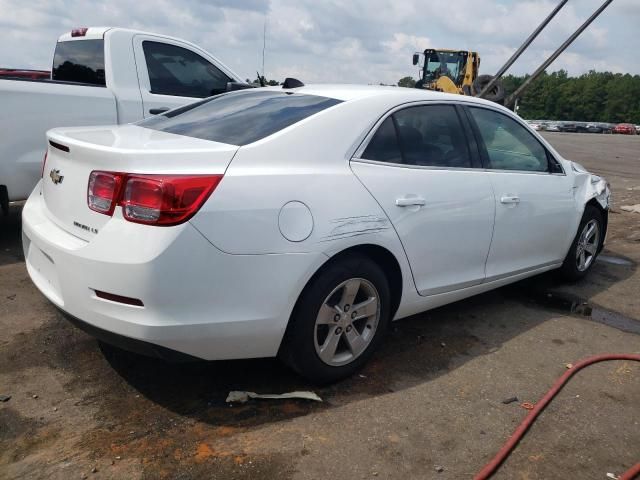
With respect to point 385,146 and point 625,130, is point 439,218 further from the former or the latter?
point 625,130

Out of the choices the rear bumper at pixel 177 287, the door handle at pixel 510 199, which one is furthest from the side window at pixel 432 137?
the rear bumper at pixel 177 287

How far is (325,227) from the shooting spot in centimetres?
295

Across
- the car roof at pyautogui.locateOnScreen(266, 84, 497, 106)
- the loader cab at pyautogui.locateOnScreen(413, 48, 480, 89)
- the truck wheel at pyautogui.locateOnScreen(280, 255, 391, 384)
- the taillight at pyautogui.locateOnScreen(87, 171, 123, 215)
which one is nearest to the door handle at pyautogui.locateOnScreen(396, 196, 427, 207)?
the truck wheel at pyautogui.locateOnScreen(280, 255, 391, 384)

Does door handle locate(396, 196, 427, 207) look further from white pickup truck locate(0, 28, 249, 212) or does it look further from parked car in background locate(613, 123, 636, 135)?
parked car in background locate(613, 123, 636, 135)

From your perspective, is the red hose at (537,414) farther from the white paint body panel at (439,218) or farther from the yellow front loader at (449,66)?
the yellow front loader at (449,66)

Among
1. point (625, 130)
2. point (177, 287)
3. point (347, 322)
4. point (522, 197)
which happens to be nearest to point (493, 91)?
point (522, 197)

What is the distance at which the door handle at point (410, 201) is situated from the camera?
3350mm

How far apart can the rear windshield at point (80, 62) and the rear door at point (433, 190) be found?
3.82 metres

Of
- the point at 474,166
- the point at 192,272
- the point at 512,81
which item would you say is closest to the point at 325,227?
the point at 192,272

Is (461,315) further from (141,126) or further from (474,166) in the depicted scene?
(141,126)

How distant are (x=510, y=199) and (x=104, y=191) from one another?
2683 millimetres

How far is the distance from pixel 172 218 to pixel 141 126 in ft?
4.50

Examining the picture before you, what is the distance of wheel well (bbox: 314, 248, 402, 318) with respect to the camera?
316cm

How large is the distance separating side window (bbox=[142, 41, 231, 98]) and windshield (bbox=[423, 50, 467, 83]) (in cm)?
1872
